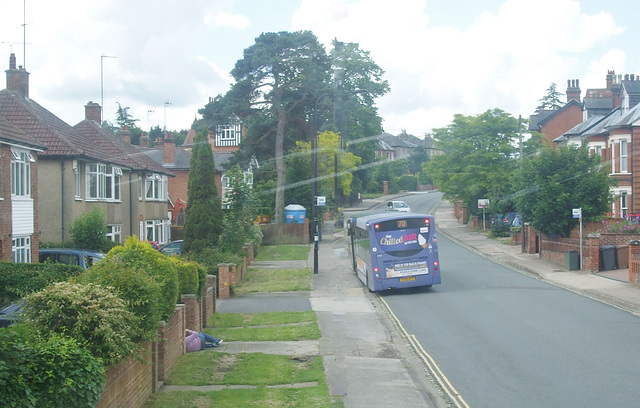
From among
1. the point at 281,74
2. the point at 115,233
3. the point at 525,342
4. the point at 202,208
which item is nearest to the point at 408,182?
the point at 281,74

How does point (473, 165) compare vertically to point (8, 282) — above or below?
above

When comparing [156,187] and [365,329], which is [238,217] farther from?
[365,329]

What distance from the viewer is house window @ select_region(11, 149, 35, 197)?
21422 mm

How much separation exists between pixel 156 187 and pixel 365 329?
89.8 ft

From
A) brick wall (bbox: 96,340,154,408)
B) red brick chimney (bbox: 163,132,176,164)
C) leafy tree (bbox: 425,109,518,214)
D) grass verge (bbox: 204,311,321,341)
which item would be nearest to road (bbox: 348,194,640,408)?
grass verge (bbox: 204,311,321,341)

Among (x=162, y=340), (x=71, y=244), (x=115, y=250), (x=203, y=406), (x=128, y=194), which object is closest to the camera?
(x=203, y=406)

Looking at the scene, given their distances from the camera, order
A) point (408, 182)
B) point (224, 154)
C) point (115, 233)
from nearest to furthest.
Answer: point (115, 233)
point (224, 154)
point (408, 182)

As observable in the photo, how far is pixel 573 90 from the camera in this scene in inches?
2707

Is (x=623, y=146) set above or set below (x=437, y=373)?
above

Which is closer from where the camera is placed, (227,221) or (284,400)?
(284,400)

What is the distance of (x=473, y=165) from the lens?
52906 millimetres

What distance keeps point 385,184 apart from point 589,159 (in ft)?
222

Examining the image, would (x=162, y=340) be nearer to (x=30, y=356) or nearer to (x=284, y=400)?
(x=284, y=400)

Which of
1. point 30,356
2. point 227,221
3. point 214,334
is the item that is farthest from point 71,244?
point 30,356
